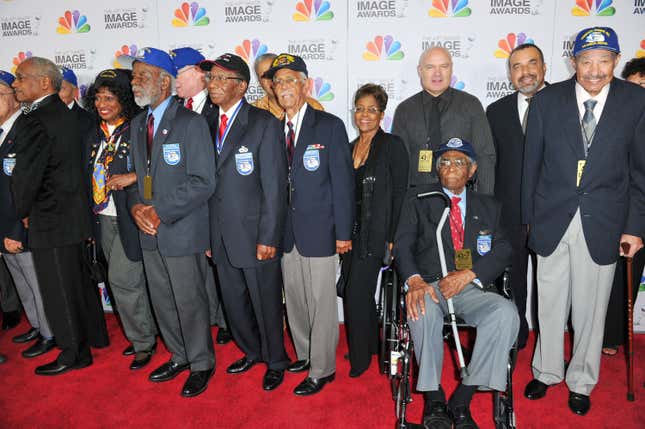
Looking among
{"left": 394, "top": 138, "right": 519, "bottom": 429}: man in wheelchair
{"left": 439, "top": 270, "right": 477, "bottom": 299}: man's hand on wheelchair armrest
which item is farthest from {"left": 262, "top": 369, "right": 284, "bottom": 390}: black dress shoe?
{"left": 439, "top": 270, "right": 477, "bottom": 299}: man's hand on wheelchair armrest

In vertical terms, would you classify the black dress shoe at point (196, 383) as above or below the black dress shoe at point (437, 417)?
below

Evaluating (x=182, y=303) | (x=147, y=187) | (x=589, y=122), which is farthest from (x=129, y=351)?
(x=589, y=122)

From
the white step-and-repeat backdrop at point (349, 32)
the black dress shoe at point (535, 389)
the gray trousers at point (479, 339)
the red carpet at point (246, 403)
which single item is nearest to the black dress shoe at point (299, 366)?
the red carpet at point (246, 403)

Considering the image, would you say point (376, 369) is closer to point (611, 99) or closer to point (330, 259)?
point (330, 259)

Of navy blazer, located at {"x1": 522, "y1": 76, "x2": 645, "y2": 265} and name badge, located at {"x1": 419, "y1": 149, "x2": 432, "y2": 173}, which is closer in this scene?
navy blazer, located at {"x1": 522, "y1": 76, "x2": 645, "y2": 265}

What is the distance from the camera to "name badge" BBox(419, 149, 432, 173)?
3.01 metres

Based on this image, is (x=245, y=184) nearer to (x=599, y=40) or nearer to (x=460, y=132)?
(x=460, y=132)

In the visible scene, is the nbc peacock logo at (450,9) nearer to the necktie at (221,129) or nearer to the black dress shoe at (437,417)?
the necktie at (221,129)

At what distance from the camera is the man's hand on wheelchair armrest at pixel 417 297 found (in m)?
2.41

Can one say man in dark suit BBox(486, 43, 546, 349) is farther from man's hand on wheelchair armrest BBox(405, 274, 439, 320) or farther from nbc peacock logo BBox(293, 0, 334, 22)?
nbc peacock logo BBox(293, 0, 334, 22)

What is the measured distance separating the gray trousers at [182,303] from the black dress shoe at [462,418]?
60.8 inches

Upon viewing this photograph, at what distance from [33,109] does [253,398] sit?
7.56 ft

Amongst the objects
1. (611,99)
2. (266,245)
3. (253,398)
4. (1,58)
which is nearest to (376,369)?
(253,398)

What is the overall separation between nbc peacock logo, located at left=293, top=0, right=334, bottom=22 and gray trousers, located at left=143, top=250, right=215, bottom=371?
2253 mm
